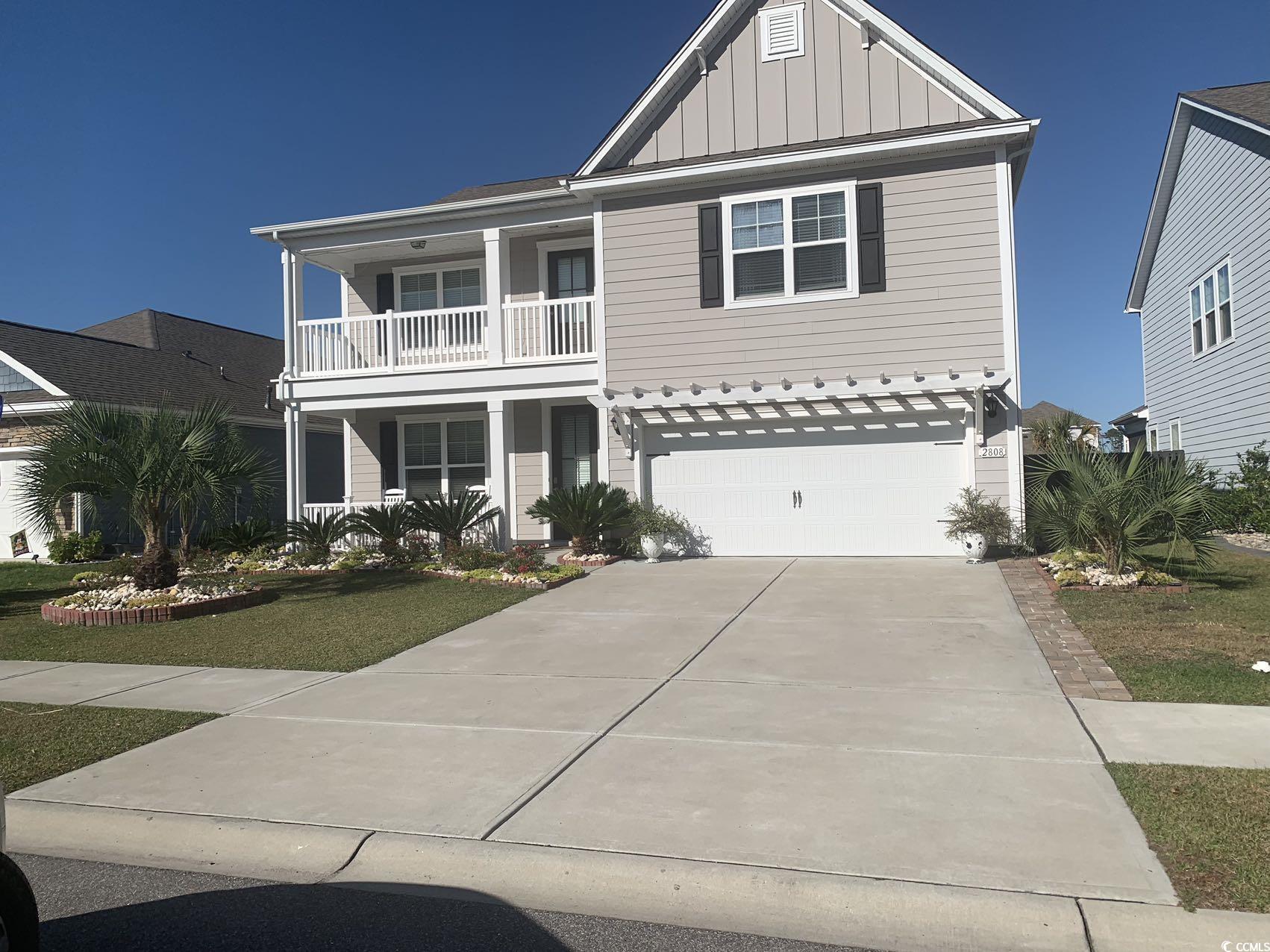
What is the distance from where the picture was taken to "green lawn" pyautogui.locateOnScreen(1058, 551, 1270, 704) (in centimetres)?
610

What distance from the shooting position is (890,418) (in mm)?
13812

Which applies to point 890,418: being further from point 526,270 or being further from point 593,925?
point 593,925

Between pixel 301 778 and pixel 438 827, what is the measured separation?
3.71 ft

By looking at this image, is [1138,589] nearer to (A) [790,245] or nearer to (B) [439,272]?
(A) [790,245]

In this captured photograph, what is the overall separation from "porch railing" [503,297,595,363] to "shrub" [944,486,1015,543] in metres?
6.25

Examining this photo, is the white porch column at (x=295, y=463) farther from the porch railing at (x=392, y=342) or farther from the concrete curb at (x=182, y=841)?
the concrete curb at (x=182, y=841)

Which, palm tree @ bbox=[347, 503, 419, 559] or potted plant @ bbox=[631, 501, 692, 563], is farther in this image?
palm tree @ bbox=[347, 503, 419, 559]

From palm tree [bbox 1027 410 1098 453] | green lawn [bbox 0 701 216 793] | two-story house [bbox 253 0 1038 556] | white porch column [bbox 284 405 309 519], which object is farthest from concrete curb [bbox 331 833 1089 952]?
palm tree [bbox 1027 410 1098 453]

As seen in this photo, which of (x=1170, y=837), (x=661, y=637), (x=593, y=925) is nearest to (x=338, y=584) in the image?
(x=661, y=637)

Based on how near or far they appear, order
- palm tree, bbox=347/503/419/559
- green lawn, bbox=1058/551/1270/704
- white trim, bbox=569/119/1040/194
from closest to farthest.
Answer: green lawn, bbox=1058/551/1270/704
white trim, bbox=569/119/1040/194
palm tree, bbox=347/503/419/559

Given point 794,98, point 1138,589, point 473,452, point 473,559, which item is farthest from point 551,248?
point 1138,589

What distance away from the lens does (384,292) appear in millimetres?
17938

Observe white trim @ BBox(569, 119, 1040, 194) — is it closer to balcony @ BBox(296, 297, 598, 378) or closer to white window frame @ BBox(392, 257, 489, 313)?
balcony @ BBox(296, 297, 598, 378)

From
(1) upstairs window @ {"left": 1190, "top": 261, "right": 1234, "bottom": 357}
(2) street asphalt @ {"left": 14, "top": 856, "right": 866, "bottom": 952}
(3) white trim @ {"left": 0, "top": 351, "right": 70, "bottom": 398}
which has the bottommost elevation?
(2) street asphalt @ {"left": 14, "top": 856, "right": 866, "bottom": 952}
